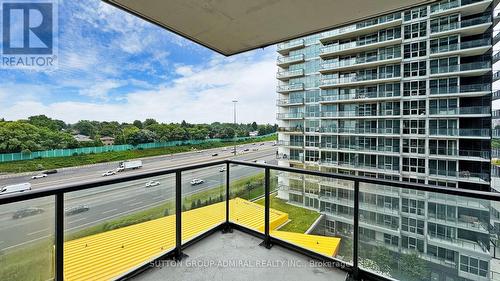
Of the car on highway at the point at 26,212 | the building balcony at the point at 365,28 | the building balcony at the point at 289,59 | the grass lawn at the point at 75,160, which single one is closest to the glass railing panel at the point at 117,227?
the car on highway at the point at 26,212

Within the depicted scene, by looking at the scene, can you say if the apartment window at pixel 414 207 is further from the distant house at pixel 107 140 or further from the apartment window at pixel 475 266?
the distant house at pixel 107 140

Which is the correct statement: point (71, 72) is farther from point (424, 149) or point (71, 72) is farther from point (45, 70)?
point (424, 149)

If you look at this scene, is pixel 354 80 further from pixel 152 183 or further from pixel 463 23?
pixel 152 183

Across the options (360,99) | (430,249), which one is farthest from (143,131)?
(360,99)

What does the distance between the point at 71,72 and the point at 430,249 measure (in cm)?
607

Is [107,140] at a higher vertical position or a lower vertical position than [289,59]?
lower

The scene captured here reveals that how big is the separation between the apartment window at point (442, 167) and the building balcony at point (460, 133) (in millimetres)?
1250

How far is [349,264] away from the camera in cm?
154

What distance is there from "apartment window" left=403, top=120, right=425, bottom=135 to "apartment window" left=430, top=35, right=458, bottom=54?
11.5 ft

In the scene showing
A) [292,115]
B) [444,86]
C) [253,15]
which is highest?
[444,86]

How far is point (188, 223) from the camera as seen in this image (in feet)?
6.24

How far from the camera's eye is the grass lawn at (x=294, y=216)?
6.68 ft

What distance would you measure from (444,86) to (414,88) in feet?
4.45

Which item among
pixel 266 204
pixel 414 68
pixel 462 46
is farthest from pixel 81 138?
pixel 414 68
